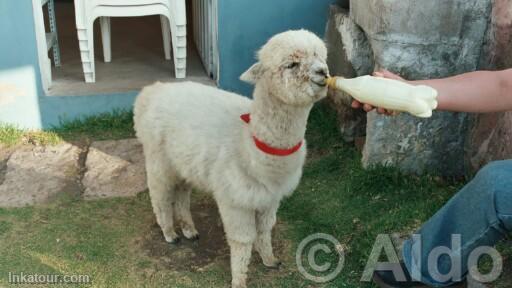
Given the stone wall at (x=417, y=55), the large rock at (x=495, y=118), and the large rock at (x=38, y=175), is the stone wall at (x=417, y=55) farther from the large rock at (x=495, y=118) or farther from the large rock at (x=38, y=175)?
the large rock at (x=38, y=175)

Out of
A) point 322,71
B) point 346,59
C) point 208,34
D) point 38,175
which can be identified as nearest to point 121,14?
point 208,34

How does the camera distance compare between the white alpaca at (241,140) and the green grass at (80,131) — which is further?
the green grass at (80,131)

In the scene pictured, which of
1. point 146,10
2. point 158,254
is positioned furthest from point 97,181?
point 146,10

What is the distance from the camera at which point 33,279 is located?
3207 millimetres

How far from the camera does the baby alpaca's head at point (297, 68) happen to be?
8.20ft

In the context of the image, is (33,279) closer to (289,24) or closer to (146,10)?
(146,10)

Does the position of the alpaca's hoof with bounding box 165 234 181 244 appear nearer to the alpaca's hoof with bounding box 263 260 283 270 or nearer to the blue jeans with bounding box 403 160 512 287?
the alpaca's hoof with bounding box 263 260 283 270

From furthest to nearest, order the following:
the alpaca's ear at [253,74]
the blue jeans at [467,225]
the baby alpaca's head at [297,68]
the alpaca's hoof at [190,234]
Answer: the alpaca's hoof at [190,234]
the alpaca's ear at [253,74]
the baby alpaca's head at [297,68]
the blue jeans at [467,225]

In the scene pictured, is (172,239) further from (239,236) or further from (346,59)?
(346,59)

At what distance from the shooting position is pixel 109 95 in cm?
472

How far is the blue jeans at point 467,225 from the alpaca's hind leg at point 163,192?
4.30 feet

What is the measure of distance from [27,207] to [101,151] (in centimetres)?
78

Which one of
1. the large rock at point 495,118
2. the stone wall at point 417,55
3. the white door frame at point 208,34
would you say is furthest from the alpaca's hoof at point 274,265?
the white door frame at point 208,34

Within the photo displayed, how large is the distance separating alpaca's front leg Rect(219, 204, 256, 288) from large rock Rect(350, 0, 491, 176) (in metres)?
1.20
